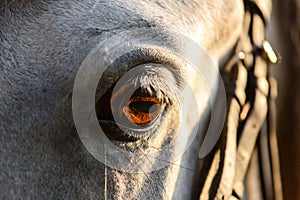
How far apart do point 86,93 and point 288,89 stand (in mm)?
595

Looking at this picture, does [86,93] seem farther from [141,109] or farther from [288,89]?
[288,89]

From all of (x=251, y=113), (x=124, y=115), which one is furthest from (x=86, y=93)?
(x=251, y=113)

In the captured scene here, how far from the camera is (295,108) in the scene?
1527 mm

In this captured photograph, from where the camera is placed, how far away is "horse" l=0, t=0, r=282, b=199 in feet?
3.76

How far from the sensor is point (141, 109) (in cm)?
121

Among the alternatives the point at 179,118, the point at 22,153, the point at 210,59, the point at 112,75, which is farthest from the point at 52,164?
the point at 210,59

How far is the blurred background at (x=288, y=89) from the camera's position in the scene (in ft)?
5.02

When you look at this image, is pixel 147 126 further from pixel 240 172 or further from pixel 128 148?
pixel 240 172

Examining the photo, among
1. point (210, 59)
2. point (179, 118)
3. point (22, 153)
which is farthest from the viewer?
point (210, 59)

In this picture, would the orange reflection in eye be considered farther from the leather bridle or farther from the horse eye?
the leather bridle

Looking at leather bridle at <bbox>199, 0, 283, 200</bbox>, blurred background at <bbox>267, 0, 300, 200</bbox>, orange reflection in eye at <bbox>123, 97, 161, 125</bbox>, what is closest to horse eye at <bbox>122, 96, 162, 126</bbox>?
orange reflection in eye at <bbox>123, 97, 161, 125</bbox>

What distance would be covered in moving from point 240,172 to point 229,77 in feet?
0.77

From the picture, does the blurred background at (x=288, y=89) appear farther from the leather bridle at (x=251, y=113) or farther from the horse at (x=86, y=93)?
the horse at (x=86, y=93)

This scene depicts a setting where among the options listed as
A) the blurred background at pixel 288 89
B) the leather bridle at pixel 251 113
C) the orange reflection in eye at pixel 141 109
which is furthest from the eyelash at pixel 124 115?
the blurred background at pixel 288 89
